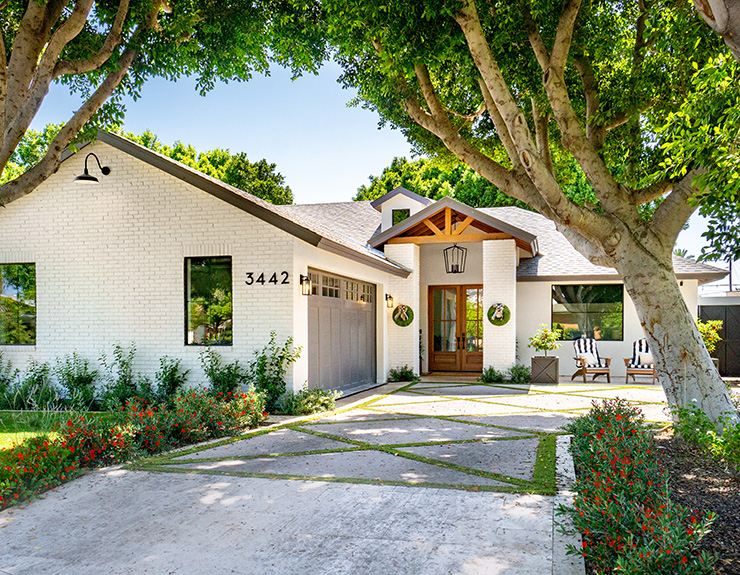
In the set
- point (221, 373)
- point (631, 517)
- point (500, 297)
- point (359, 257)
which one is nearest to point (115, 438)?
point (221, 373)

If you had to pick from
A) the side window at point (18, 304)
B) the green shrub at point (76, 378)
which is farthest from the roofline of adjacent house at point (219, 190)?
the green shrub at point (76, 378)

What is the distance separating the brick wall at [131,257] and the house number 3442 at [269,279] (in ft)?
0.23

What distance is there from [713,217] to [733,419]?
2442 mm

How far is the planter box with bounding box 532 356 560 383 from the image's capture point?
48.9ft

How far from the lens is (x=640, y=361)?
1538cm

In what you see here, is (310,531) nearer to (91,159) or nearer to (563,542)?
(563,542)

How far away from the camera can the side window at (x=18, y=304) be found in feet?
36.8

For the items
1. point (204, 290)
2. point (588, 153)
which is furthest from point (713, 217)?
point (204, 290)

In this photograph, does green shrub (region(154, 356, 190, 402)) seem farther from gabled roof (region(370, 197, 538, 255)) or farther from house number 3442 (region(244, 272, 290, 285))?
gabled roof (region(370, 197, 538, 255))

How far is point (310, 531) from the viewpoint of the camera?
442cm

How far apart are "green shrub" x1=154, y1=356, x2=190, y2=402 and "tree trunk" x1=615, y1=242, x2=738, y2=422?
727 cm

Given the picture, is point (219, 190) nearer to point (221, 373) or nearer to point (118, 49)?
point (118, 49)

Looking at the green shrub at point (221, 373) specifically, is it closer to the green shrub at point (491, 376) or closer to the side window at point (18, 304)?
the side window at point (18, 304)

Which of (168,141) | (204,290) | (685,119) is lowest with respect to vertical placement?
(204,290)
